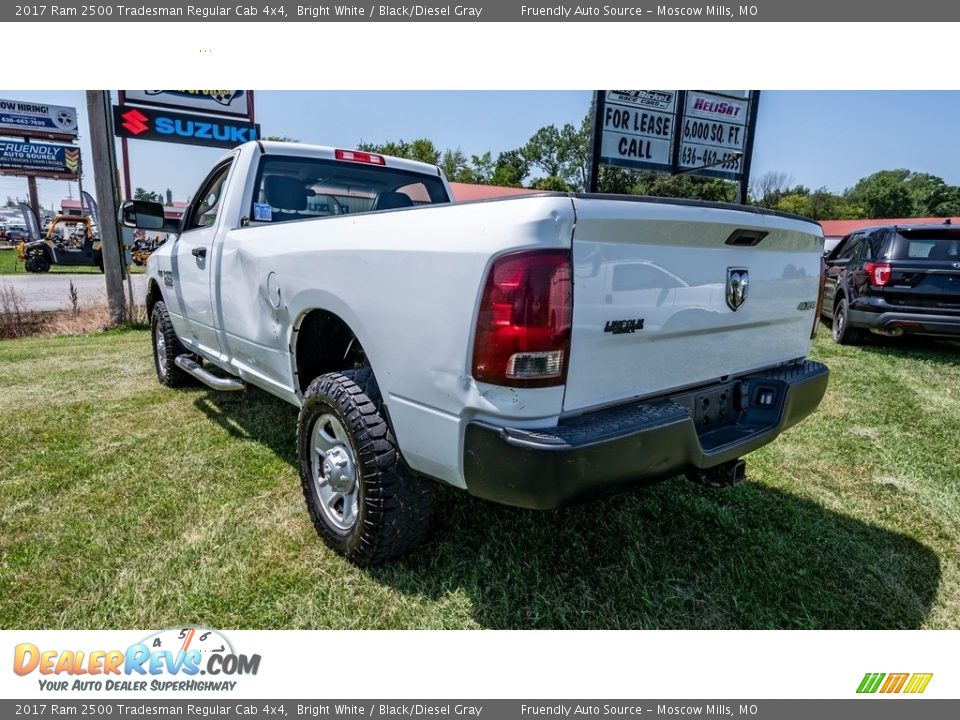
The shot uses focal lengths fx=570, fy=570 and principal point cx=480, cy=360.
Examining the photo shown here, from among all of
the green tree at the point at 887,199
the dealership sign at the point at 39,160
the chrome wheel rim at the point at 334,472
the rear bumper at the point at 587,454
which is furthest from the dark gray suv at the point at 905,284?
the green tree at the point at 887,199

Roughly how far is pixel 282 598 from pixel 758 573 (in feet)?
6.75

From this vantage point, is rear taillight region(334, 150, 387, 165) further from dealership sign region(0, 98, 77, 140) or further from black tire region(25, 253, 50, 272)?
dealership sign region(0, 98, 77, 140)

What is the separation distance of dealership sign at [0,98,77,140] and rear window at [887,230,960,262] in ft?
147

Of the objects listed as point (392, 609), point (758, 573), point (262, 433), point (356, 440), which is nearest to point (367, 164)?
point (262, 433)

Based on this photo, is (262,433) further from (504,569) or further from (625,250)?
(625,250)

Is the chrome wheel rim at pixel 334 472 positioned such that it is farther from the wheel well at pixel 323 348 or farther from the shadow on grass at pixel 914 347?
the shadow on grass at pixel 914 347

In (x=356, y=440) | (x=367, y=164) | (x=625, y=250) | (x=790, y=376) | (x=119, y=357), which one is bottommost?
(x=119, y=357)

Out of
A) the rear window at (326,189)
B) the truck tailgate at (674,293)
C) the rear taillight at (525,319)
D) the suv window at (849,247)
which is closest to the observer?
the rear taillight at (525,319)

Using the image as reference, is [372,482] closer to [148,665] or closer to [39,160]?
[148,665]

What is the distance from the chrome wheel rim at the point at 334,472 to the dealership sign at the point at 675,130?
694 centimetres

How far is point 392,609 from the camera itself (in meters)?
2.24

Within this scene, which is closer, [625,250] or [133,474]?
[625,250]

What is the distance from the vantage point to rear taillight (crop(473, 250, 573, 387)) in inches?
67.1

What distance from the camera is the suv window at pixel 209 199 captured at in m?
3.87
